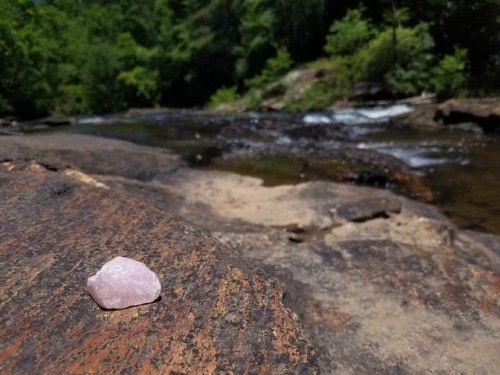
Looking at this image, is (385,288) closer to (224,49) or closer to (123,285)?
(123,285)

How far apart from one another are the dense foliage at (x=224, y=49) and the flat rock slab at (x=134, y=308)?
15.0 m

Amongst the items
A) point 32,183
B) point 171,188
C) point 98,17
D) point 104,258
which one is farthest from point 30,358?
point 98,17

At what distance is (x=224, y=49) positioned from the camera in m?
30.8

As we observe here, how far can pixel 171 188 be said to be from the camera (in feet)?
19.7

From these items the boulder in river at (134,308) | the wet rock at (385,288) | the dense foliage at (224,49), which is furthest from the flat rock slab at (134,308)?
the dense foliage at (224,49)

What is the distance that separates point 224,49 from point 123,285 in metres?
31.4

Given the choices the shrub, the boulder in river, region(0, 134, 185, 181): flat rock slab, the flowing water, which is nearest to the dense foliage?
the shrub

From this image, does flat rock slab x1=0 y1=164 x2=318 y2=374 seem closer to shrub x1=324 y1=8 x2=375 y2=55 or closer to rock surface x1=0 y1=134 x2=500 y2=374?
rock surface x1=0 y1=134 x2=500 y2=374

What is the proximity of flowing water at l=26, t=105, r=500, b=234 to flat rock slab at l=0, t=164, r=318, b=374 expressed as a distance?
14.6ft

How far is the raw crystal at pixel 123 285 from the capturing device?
4.85 feet

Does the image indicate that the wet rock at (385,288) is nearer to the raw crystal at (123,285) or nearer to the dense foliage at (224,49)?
the raw crystal at (123,285)

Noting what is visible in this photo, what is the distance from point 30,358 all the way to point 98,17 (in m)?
44.3

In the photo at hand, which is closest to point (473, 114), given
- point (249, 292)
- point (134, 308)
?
point (249, 292)

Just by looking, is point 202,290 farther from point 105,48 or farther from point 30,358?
point 105,48
